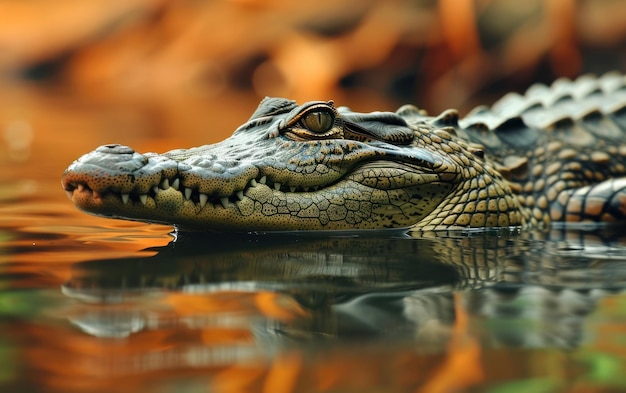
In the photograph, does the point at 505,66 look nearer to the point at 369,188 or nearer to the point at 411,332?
the point at 369,188

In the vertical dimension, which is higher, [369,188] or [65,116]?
[65,116]

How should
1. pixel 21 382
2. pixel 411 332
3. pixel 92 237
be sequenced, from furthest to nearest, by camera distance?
pixel 92 237, pixel 411 332, pixel 21 382

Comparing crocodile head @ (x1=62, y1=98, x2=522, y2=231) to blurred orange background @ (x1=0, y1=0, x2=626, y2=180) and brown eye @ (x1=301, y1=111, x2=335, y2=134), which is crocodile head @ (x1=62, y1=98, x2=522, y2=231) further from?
blurred orange background @ (x1=0, y1=0, x2=626, y2=180)

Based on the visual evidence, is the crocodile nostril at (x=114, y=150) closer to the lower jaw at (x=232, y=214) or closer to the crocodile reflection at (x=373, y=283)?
the lower jaw at (x=232, y=214)

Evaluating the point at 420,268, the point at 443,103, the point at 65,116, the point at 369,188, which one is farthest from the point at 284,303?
the point at 443,103

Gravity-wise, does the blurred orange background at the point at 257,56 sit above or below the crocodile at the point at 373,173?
above

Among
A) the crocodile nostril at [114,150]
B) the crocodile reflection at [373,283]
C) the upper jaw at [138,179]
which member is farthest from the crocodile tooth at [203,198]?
the crocodile nostril at [114,150]

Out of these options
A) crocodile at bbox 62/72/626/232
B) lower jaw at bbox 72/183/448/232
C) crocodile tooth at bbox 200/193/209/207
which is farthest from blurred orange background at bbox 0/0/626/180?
crocodile tooth at bbox 200/193/209/207

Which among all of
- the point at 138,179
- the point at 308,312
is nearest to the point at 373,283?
the point at 308,312

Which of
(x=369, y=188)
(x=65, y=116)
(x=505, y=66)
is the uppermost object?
(x=505, y=66)
